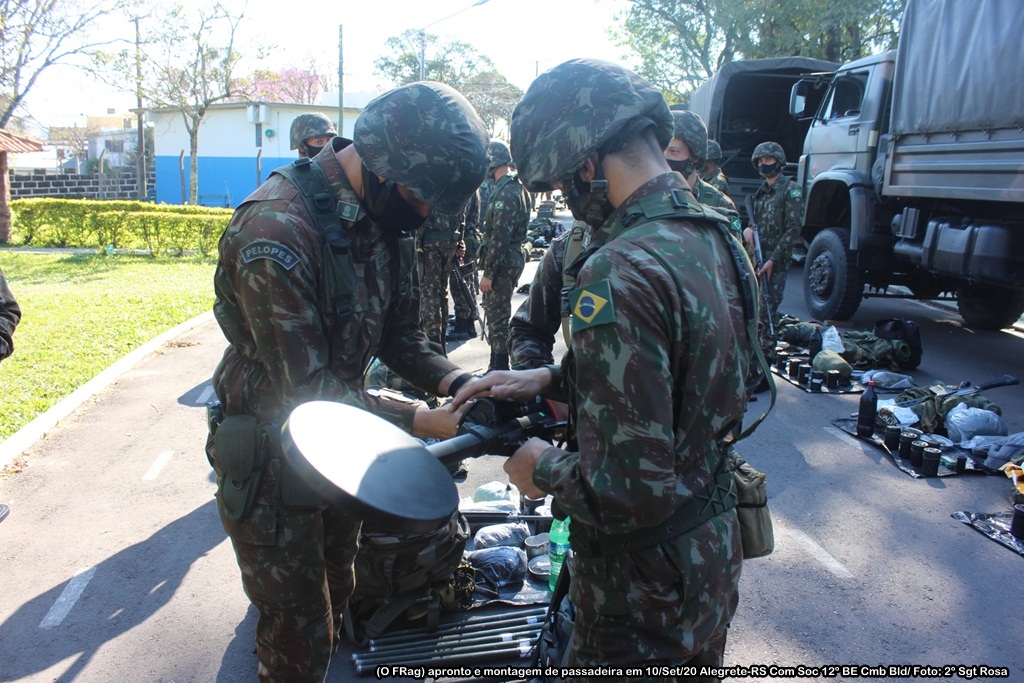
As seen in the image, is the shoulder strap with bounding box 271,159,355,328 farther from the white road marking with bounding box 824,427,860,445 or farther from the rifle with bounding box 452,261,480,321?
the rifle with bounding box 452,261,480,321

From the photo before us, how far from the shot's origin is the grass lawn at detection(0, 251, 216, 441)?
6812 millimetres

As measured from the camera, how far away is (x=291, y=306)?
2.02 meters

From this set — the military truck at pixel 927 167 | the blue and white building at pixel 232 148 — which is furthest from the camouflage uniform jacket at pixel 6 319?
the blue and white building at pixel 232 148

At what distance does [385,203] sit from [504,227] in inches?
202

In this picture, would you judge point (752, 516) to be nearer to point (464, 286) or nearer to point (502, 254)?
point (502, 254)

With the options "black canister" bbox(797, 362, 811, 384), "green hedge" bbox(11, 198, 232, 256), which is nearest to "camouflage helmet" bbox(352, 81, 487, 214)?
"black canister" bbox(797, 362, 811, 384)

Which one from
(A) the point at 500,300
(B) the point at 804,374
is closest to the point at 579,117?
(A) the point at 500,300

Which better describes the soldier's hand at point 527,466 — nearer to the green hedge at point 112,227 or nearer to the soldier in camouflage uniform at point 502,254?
the soldier in camouflage uniform at point 502,254

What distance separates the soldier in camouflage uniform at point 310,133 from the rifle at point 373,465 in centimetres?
581

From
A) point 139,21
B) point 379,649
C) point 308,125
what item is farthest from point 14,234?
point 379,649

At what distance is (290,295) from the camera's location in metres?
2.02

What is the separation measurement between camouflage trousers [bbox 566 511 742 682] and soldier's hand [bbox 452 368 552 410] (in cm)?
49

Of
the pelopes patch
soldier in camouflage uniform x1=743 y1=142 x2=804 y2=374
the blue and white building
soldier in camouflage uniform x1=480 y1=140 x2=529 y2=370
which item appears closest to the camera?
the pelopes patch

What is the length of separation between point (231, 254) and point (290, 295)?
211mm
